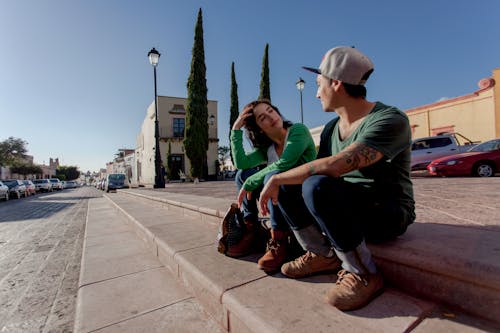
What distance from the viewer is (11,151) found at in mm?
34188

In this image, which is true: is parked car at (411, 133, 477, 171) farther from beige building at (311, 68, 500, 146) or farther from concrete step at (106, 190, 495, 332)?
concrete step at (106, 190, 495, 332)

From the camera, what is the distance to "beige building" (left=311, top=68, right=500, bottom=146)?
1267cm

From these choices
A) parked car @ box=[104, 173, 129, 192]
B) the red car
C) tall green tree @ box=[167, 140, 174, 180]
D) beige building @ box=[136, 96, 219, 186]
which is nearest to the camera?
the red car

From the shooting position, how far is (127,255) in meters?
2.52

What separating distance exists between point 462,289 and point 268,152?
1318 millimetres

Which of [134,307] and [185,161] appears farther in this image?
[185,161]

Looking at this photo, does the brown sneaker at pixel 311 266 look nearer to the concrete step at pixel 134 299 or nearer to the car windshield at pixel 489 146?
the concrete step at pixel 134 299

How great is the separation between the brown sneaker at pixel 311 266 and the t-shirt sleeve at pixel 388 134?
25.9 inches

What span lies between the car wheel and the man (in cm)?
828

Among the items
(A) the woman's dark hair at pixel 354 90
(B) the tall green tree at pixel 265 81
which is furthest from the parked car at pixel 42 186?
(A) the woman's dark hair at pixel 354 90

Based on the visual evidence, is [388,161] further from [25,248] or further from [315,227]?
[25,248]

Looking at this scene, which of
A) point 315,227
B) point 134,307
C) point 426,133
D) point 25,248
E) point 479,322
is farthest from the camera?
point 426,133

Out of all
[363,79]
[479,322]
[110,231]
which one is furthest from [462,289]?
[110,231]

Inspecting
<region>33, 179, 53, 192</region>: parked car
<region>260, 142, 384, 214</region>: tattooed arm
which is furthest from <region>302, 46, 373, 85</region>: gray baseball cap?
<region>33, 179, 53, 192</region>: parked car
